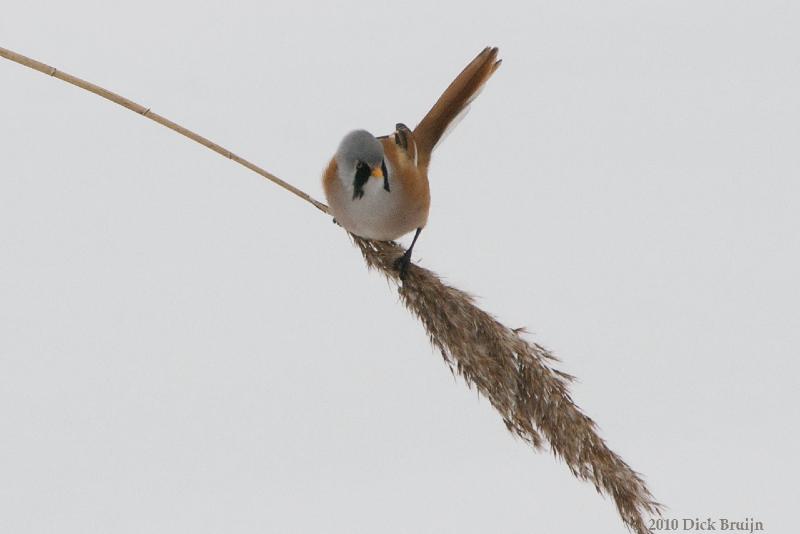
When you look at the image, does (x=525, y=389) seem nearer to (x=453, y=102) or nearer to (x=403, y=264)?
(x=403, y=264)

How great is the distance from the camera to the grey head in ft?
6.89

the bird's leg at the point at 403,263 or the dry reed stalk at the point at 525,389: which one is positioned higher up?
the bird's leg at the point at 403,263

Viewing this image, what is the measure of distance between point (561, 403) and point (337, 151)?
2.77 ft

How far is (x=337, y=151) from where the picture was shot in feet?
7.06

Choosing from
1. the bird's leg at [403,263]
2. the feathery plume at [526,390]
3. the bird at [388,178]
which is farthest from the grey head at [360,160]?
the feathery plume at [526,390]

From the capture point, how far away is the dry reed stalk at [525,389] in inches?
75.2

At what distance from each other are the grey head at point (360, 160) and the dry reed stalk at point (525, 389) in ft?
0.63

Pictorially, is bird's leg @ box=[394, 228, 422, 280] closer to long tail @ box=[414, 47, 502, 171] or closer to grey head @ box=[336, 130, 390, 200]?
grey head @ box=[336, 130, 390, 200]

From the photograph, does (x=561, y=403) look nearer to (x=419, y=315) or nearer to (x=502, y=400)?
(x=502, y=400)

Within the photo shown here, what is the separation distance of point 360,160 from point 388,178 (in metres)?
0.16

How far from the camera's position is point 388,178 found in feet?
7.49

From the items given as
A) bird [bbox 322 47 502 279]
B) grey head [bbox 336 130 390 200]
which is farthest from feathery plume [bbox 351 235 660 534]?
grey head [bbox 336 130 390 200]

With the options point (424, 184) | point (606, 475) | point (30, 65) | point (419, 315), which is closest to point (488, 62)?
point (424, 184)

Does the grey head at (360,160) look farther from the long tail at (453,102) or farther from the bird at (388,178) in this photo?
the long tail at (453,102)
